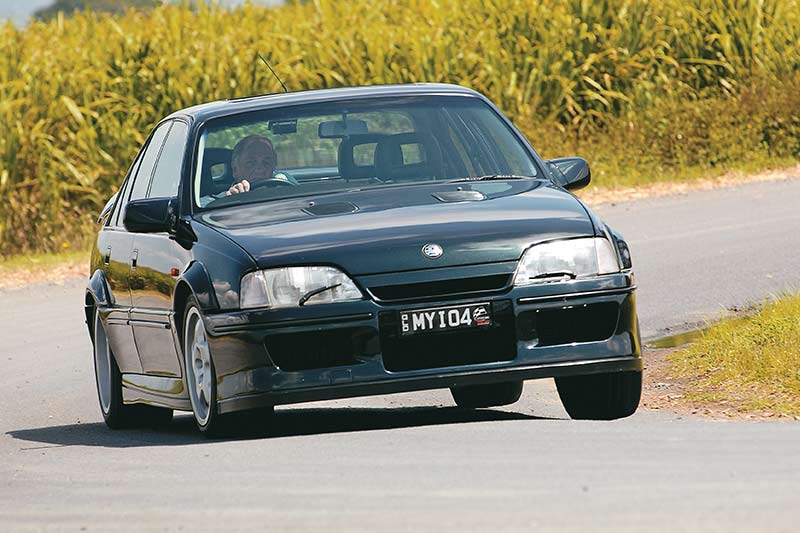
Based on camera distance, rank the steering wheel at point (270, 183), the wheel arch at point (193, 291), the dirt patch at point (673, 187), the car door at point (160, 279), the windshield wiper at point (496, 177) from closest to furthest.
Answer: the wheel arch at point (193, 291) < the car door at point (160, 279) < the steering wheel at point (270, 183) < the windshield wiper at point (496, 177) < the dirt patch at point (673, 187)

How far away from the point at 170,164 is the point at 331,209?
4.63 feet

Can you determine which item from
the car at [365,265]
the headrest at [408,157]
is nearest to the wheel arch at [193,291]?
the car at [365,265]

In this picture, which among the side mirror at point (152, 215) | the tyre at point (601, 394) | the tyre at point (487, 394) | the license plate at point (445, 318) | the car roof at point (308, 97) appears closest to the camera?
the license plate at point (445, 318)

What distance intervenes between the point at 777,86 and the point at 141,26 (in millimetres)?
8294

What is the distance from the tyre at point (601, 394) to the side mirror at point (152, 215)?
1.88 meters

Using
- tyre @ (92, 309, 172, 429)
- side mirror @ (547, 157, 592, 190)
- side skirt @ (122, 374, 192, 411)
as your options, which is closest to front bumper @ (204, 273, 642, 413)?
side skirt @ (122, 374, 192, 411)

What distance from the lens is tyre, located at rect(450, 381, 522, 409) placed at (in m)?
9.91

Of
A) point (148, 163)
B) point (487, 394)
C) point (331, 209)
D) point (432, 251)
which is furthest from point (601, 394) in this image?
point (148, 163)

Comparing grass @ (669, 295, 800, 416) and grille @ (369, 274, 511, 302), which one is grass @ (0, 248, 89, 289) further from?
grille @ (369, 274, 511, 302)

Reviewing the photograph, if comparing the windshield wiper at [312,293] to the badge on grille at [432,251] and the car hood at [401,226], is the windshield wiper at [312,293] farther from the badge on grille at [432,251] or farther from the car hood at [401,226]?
the badge on grille at [432,251]

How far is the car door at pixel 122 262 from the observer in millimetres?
9484

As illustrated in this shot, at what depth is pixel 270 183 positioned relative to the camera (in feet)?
29.2

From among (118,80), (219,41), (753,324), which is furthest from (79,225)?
(753,324)

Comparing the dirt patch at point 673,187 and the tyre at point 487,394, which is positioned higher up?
the tyre at point 487,394
